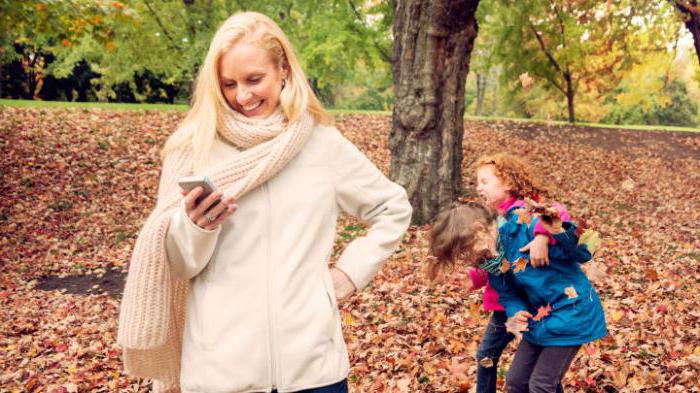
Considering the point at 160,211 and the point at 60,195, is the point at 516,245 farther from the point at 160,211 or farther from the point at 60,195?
the point at 60,195

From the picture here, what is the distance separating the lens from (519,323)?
3.10m

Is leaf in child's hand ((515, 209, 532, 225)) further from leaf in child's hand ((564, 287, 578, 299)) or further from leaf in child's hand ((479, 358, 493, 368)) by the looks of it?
leaf in child's hand ((479, 358, 493, 368))

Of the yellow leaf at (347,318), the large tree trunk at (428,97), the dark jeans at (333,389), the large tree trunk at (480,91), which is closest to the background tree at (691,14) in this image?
the large tree trunk at (428,97)

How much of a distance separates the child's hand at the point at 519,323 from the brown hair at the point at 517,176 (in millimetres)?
624

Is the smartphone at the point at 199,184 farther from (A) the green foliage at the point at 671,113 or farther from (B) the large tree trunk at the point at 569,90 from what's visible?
(A) the green foliage at the point at 671,113

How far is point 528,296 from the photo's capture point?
10.6ft

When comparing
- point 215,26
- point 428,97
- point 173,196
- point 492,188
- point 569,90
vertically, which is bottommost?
point 492,188

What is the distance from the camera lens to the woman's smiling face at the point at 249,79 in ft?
6.71

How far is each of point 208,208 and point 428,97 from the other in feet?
24.3

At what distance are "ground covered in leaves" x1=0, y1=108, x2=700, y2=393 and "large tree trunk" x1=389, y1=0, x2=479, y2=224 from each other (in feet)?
Result: 2.31

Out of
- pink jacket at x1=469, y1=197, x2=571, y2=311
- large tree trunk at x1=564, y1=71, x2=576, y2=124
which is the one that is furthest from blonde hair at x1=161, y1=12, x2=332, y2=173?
large tree trunk at x1=564, y1=71, x2=576, y2=124

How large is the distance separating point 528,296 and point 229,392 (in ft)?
6.05

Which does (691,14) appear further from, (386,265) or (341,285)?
(341,285)

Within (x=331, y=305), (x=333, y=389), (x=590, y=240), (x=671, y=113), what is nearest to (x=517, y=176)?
(x=590, y=240)
